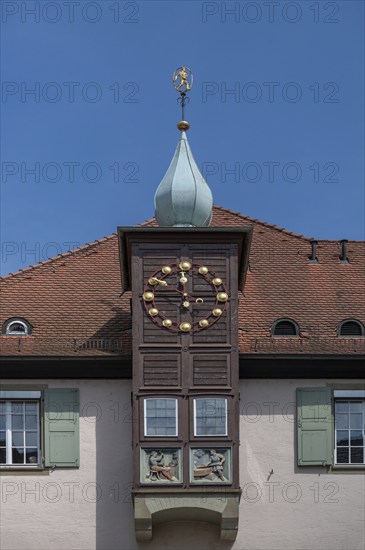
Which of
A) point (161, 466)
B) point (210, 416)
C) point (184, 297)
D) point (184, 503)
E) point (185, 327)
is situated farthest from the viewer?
point (184, 297)

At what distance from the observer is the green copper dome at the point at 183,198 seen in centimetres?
3039

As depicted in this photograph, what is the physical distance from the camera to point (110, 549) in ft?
96.2

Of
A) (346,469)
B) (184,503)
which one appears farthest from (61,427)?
(346,469)

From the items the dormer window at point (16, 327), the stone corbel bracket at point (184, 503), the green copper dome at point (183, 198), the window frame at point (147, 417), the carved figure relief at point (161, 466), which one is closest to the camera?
the stone corbel bracket at point (184, 503)

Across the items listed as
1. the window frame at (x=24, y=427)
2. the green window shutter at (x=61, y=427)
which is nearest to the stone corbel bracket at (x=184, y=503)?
the green window shutter at (x=61, y=427)

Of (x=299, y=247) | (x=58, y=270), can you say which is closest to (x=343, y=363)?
(x=299, y=247)

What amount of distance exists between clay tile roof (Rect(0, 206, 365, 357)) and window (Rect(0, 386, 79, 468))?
94 centimetres

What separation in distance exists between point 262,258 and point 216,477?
6.89 m

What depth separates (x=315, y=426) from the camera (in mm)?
29875

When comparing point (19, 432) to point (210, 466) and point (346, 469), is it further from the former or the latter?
point (346, 469)

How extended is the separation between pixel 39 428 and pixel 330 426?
618 cm

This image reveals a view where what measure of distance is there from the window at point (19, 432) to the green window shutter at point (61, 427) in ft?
0.91

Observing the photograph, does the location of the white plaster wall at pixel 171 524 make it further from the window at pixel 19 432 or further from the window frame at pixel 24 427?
the window at pixel 19 432

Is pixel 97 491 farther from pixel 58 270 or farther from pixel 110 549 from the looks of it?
pixel 58 270
